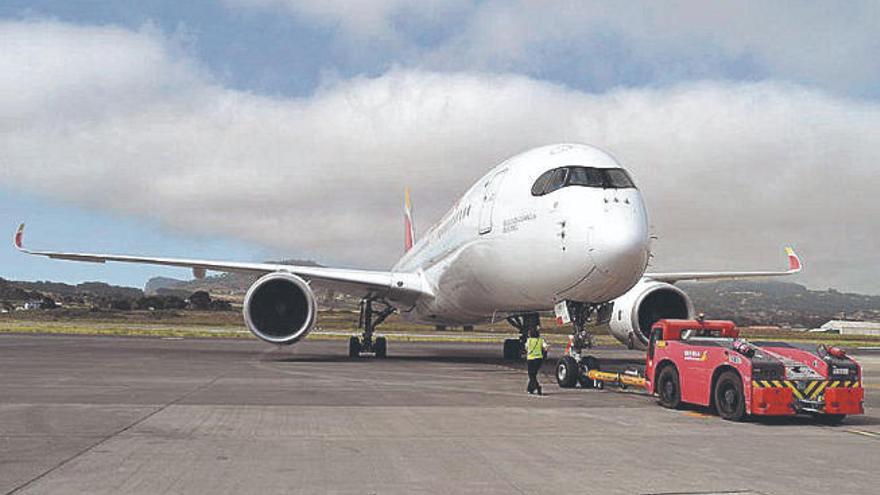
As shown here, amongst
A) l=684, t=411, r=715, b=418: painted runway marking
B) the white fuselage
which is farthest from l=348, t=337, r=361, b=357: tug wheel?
l=684, t=411, r=715, b=418: painted runway marking

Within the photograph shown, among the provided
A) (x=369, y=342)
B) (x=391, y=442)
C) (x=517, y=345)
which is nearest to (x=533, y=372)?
(x=391, y=442)

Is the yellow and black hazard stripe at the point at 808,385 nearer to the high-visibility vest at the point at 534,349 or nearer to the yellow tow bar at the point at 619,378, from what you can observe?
the yellow tow bar at the point at 619,378

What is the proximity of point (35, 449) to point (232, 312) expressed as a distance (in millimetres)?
76936

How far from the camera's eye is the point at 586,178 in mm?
14711

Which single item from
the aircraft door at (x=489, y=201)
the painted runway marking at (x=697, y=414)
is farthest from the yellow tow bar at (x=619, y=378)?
the aircraft door at (x=489, y=201)

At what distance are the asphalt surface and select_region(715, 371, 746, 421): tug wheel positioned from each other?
30 centimetres

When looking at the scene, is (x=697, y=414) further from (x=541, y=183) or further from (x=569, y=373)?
(x=541, y=183)

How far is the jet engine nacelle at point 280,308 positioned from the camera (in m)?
20.3

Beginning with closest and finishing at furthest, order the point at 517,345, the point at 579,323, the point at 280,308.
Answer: the point at 579,323 < the point at 280,308 < the point at 517,345

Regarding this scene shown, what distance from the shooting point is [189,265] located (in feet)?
76.1

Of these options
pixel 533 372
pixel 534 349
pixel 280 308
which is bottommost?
pixel 533 372

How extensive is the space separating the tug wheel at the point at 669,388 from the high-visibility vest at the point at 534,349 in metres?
2.13

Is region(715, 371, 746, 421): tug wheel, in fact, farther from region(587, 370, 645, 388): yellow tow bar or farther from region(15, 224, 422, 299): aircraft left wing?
region(15, 224, 422, 299): aircraft left wing

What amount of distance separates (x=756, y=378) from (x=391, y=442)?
5.17m
